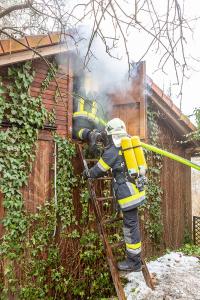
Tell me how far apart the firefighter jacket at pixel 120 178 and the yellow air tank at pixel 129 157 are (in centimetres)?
12

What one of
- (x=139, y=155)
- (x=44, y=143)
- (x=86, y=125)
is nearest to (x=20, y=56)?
Result: (x=44, y=143)

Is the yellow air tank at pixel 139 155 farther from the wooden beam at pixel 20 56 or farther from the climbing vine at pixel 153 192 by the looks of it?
the climbing vine at pixel 153 192

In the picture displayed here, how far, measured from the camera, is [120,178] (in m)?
5.44

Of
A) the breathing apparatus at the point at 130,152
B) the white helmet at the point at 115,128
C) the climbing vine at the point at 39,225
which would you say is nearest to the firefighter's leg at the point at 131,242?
the breathing apparatus at the point at 130,152

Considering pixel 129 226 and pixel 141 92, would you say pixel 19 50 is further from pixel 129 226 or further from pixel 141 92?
pixel 129 226

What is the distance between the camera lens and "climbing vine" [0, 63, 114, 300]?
528cm

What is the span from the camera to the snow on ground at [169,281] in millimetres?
5805

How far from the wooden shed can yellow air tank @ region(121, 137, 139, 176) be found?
4.10 ft

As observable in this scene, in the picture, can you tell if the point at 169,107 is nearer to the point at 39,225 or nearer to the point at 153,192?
the point at 153,192

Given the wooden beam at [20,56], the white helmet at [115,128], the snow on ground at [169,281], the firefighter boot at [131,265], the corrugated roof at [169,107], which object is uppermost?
the wooden beam at [20,56]

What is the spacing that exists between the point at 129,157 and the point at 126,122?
6.43 feet

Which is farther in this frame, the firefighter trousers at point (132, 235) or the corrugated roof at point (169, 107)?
the corrugated roof at point (169, 107)

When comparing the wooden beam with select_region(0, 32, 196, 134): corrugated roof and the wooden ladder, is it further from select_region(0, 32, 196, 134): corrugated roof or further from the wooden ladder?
the wooden ladder

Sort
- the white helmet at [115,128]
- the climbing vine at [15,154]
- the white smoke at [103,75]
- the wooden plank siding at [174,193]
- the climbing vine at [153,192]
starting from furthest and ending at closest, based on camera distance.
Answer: the wooden plank siding at [174,193], the climbing vine at [153,192], the white smoke at [103,75], the white helmet at [115,128], the climbing vine at [15,154]
